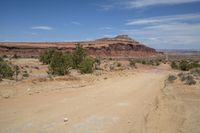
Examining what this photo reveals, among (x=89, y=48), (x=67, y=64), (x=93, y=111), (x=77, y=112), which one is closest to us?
(x=77, y=112)

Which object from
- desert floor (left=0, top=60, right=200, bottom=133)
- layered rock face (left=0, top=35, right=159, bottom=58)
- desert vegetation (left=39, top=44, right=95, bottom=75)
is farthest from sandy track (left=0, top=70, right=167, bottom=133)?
layered rock face (left=0, top=35, right=159, bottom=58)

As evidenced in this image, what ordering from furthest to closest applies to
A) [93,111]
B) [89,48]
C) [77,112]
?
[89,48], [93,111], [77,112]

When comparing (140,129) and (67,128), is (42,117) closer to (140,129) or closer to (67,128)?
(67,128)

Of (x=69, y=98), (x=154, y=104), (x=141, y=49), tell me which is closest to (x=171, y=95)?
(x=154, y=104)

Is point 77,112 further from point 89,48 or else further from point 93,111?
point 89,48

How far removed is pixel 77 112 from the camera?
14.0 m

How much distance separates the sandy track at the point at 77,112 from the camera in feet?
36.8

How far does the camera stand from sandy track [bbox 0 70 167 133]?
11.2 meters

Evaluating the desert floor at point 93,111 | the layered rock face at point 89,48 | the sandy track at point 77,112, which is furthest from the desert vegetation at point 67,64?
the layered rock face at point 89,48

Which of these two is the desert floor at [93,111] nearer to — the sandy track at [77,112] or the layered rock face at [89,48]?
the sandy track at [77,112]

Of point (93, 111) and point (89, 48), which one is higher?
point (89, 48)

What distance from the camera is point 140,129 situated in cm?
1119

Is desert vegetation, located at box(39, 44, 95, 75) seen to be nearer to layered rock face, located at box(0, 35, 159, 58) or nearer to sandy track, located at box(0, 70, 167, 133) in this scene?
sandy track, located at box(0, 70, 167, 133)

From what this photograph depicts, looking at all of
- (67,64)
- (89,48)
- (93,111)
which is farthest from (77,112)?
(89,48)
